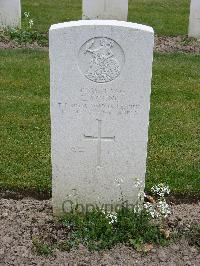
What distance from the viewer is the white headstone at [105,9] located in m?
10.8

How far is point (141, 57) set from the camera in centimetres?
405

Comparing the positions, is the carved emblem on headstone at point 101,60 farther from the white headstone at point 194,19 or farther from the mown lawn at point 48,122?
the white headstone at point 194,19

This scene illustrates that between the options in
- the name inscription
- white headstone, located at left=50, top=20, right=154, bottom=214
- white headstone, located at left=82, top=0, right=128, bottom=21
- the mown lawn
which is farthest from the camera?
white headstone, located at left=82, top=0, right=128, bottom=21

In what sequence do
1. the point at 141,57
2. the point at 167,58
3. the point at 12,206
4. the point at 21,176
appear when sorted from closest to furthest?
1. the point at 141,57
2. the point at 12,206
3. the point at 21,176
4. the point at 167,58

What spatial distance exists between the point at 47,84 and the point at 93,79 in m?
3.97

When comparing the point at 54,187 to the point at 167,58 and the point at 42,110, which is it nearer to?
the point at 42,110

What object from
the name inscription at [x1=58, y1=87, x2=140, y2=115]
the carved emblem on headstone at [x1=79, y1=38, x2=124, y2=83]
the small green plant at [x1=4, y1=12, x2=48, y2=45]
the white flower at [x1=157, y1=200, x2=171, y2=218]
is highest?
the carved emblem on headstone at [x1=79, y1=38, x2=124, y2=83]

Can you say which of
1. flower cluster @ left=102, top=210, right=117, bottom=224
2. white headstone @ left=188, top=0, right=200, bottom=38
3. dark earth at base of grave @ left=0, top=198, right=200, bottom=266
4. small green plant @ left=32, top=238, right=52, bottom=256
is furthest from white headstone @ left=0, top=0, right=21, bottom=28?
small green plant @ left=32, top=238, right=52, bottom=256

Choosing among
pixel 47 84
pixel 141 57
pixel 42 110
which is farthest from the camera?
pixel 47 84

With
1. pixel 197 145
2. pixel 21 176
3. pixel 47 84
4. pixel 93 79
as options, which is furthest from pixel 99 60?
pixel 47 84

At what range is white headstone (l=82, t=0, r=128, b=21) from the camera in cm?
1077

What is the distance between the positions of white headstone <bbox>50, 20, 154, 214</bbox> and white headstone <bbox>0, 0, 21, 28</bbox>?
665cm

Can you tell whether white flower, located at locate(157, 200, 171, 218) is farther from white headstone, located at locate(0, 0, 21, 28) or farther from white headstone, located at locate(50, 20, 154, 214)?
white headstone, located at locate(0, 0, 21, 28)

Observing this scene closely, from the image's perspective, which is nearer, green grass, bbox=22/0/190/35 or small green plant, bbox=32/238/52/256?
small green plant, bbox=32/238/52/256
